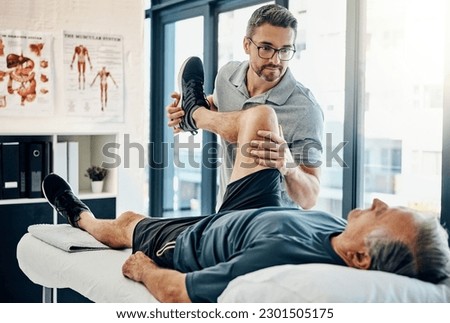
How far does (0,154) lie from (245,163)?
130 cm

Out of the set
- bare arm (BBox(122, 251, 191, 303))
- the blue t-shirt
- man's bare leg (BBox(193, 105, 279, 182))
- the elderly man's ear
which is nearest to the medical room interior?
bare arm (BBox(122, 251, 191, 303))

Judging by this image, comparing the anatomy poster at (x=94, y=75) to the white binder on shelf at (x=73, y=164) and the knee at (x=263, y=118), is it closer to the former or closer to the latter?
the white binder on shelf at (x=73, y=164)

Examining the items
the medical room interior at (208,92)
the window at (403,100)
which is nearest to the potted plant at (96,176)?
the medical room interior at (208,92)

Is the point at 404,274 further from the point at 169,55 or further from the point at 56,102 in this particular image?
the point at 169,55

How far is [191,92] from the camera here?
6.32 ft

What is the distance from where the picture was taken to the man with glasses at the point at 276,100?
75.4 inches

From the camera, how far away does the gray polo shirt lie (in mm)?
2004

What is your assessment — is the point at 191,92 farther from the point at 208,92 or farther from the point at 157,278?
the point at 208,92

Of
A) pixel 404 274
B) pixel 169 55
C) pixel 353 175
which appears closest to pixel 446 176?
pixel 353 175

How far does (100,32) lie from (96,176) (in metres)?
0.68

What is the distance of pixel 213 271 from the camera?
128 centimetres

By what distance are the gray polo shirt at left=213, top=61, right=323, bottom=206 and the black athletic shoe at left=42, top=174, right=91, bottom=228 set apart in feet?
1.57

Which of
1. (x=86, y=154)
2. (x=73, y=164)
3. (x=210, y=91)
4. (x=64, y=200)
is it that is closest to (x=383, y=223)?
(x=64, y=200)

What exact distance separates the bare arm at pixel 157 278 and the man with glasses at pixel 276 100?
470mm
